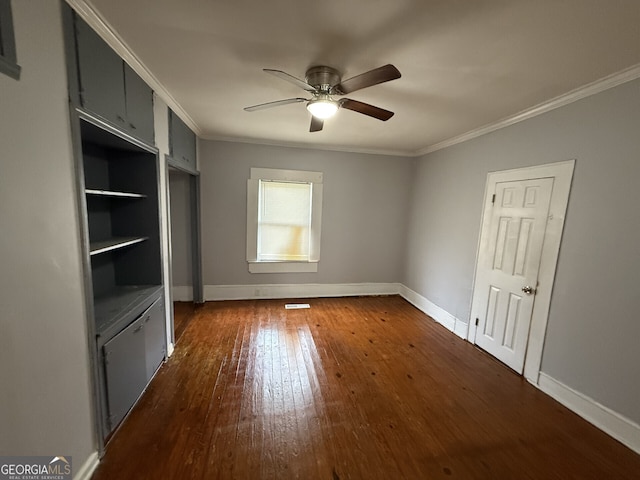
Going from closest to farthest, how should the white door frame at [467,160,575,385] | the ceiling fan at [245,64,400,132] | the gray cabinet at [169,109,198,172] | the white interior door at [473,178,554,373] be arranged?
the ceiling fan at [245,64,400,132], the white door frame at [467,160,575,385], the white interior door at [473,178,554,373], the gray cabinet at [169,109,198,172]

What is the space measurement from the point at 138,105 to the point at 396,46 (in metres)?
1.84

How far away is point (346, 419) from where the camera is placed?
6.40 feet

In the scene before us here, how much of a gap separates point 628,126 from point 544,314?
5.10ft

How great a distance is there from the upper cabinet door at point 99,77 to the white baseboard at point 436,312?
3981 mm

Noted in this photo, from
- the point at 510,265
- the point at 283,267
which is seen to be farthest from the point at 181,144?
the point at 510,265

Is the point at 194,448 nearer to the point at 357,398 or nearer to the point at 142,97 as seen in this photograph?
the point at 357,398

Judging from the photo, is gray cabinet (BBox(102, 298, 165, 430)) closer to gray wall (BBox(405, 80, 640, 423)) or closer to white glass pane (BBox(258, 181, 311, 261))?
white glass pane (BBox(258, 181, 311, 261))

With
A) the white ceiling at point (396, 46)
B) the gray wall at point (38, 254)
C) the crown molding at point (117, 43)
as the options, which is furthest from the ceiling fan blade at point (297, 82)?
the gray wall at point (38, 254)

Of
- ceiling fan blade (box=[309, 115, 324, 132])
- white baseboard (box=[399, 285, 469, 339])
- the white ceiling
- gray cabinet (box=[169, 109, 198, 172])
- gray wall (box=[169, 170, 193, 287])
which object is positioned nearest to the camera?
the white ceiling

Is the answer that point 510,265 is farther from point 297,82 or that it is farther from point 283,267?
point 283,267

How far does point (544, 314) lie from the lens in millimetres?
2355

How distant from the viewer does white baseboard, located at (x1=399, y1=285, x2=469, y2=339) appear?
11.1 feet

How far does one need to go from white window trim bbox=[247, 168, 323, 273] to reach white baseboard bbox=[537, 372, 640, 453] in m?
3.12

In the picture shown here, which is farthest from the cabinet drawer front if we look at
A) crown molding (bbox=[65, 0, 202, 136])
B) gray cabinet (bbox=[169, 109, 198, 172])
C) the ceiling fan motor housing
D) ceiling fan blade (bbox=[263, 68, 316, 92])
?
the ceiling fan motor housing
